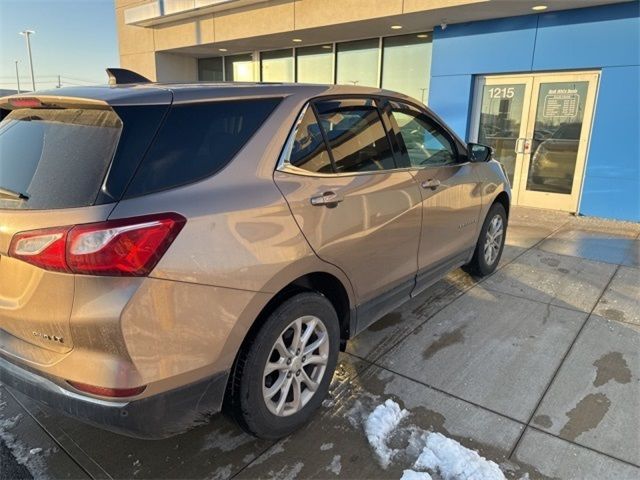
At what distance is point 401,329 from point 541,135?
6.15 m

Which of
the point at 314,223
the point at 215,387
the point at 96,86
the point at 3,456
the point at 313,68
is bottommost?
the point at 3,456

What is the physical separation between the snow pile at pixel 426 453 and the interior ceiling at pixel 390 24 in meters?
6.79

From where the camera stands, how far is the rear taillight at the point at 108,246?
5.58ft

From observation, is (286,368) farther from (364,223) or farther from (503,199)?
(503,199)

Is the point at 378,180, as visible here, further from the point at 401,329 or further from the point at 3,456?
the point at 3,456

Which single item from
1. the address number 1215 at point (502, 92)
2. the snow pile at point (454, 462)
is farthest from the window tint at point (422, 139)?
the address number 1215 at point (502, 92)

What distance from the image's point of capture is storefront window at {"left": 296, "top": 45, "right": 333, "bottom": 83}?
11.4 meters

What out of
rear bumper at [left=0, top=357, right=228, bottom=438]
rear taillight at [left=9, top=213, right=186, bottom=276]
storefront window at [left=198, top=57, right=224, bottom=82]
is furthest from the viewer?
storefront window at [left=198, top=57, right=224, bottom=82]

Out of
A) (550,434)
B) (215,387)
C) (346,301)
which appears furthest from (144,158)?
(550,434)

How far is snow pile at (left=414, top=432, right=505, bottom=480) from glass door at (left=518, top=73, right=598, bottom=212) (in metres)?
7.01

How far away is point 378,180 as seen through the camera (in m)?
2.86

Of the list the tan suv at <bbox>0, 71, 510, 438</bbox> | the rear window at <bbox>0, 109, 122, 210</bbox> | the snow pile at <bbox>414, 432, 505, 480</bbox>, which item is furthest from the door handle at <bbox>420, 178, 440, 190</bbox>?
the rear window at <bbox>0, 109, 122, 210</bbox>

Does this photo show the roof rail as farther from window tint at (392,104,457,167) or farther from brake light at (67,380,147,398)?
brake light at (67,380,147,398)

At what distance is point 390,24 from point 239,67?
19.3ft
